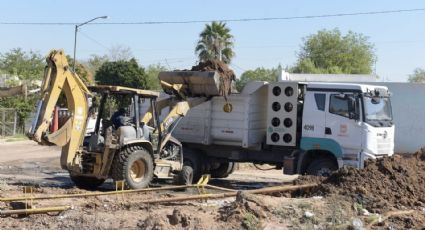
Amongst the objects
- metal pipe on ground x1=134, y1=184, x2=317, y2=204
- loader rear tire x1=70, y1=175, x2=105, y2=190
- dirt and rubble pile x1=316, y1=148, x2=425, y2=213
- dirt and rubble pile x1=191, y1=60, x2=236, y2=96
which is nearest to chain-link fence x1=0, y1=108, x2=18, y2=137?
dirt and rubble pile x1=191, y1=60, x2=236, y2=96

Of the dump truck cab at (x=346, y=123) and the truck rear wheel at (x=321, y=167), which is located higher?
the dump truck cab at (x=346, y=123)

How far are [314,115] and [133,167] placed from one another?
4824 millimetres

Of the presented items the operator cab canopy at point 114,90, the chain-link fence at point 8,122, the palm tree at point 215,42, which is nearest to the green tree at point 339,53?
the palm tree at point 215,42

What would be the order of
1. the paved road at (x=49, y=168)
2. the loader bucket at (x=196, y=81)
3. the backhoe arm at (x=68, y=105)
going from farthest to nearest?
1. the paved road at (x=49, y=168)
2. the loader bucket at (x=196, y=81)
3. the backhoe arm at (x=68, y=105)

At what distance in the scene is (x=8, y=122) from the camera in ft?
128

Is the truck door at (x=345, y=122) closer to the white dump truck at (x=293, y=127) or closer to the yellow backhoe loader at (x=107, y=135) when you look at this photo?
the white dump truck at (x=293, y=127)

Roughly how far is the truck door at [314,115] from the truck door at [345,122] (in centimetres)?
13

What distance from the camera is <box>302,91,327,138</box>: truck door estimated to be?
53.2ft

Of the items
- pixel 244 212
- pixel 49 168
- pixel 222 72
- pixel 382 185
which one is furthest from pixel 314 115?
pixel 49 168

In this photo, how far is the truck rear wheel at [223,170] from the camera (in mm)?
19042

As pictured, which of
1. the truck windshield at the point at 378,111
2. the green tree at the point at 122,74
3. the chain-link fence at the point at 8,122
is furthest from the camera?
the green tree at the point at 122,74

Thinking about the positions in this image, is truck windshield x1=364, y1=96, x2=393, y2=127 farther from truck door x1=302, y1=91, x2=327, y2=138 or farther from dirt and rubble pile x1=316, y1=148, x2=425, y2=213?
dirt and rubble pile x1=316, y1=148, x2=425, y2=213

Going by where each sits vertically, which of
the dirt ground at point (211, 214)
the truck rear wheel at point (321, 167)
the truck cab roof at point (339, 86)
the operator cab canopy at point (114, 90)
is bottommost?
the dirt ground at point (211, 214)

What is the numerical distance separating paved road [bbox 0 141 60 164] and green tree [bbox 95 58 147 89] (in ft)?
69.6
